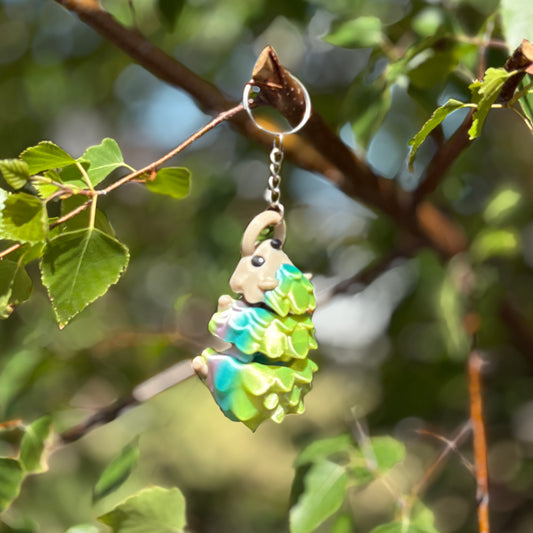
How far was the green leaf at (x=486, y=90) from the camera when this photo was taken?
1.11 ft

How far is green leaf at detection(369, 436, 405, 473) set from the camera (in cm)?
53

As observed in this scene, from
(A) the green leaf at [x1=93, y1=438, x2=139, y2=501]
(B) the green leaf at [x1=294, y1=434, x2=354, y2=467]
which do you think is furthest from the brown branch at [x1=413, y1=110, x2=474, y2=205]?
(A) the green leaf at [x1=93, y1=438, x2=139, y2=501]

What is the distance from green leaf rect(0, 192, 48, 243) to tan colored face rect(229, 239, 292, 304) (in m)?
0.13

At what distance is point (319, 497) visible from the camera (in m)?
0.51

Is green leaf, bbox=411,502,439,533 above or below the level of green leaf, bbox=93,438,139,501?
above

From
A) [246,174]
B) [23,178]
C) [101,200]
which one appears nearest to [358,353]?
[246,174]

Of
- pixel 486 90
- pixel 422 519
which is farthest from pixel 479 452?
pixel 486 90

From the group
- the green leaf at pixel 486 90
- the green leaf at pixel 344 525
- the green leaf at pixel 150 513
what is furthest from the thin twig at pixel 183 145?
the green leaf at pixel 344 525

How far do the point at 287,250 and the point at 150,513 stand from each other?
44 centimetres

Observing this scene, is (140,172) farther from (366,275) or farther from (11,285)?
(366,275)

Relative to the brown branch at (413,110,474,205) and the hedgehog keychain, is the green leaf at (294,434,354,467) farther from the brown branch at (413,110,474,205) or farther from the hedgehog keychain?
the brown branch at (413,110,474,205)

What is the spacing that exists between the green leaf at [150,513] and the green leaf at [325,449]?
114 millimetres

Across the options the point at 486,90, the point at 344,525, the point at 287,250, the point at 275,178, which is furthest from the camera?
the point at 287,250

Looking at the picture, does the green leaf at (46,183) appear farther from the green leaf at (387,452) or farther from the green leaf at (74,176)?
the green leaf at (387,452)
